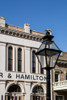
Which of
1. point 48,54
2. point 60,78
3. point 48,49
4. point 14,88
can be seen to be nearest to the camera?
point 48,49

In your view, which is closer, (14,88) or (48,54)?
(48,54)

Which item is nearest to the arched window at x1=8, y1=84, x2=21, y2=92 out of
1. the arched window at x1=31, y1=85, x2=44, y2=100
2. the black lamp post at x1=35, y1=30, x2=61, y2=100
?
the arched window at x1=31, y1=85, x2=44, y2=100

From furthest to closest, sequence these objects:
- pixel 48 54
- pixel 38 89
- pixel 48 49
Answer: pixel 38 89 → pixel 48 54 → pixel 48 49

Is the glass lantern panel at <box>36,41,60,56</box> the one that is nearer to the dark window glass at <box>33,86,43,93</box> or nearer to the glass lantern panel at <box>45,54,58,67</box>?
the glass lantern panel at <box>45,54,58,67</box>

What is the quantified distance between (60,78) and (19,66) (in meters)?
7.10

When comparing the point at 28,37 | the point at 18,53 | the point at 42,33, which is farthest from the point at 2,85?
the point at 42,33

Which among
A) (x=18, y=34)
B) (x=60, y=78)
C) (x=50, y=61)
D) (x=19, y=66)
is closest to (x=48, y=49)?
(x=50, y=61)

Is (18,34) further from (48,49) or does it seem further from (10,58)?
(48,49)

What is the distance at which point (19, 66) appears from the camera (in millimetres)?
26891

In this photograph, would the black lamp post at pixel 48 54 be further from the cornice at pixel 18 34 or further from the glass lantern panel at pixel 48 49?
the cornice at pixel 18 34

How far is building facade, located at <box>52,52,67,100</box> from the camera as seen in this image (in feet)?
95.8

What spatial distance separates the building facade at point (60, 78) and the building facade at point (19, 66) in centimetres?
192

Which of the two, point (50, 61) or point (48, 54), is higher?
point (48, 54)

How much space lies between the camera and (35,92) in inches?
1102
